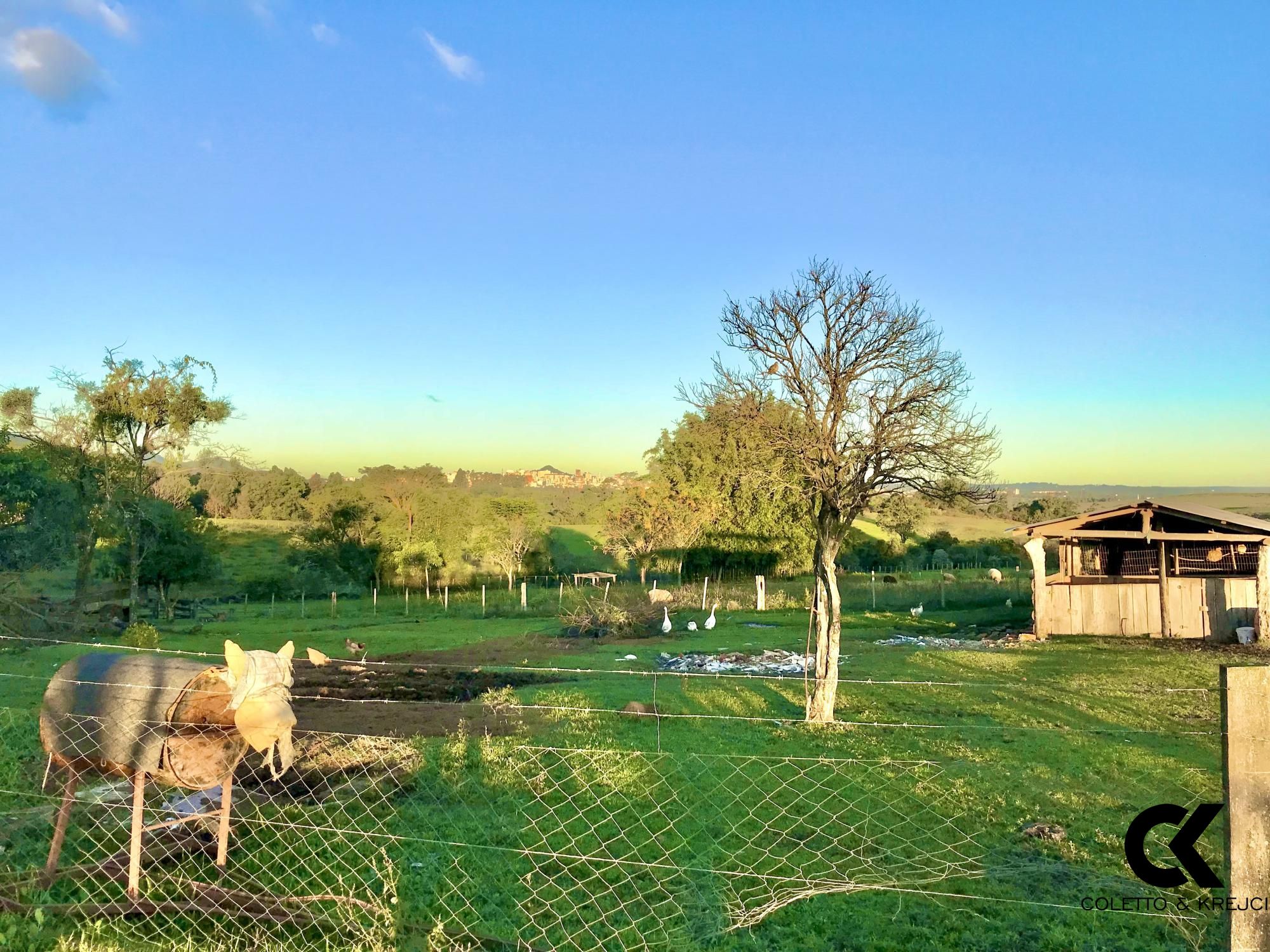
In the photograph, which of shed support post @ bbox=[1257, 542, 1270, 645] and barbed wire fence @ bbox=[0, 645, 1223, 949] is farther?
shed support post @ bbox=[1257, 542, 1270, 645]

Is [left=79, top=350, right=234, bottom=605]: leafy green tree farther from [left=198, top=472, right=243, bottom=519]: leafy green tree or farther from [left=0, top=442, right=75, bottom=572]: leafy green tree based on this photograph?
[left=198, top=472, right=243, bottom=519]: leafy green tree

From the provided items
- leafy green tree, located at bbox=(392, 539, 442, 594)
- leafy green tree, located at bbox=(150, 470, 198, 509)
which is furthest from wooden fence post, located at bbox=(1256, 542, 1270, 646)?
leafy green tree, located at bbox=(392, 539, 442, 594)

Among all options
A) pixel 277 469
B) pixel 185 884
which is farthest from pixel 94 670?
pixel 277 469

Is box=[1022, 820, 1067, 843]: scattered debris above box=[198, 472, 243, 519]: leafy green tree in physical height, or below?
below

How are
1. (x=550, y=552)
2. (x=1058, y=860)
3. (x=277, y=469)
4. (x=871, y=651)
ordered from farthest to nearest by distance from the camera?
1. (x=277, y=469)
2. (x=550, y=552)
3. (x=871, y=651)
4. (x=1058, y=860)

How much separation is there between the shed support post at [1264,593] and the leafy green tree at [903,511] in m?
10.3

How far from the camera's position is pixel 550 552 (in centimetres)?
5172

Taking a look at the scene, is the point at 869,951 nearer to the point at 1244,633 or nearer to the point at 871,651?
the point at 871,651

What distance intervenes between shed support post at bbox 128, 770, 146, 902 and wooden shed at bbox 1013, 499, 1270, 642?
21072mm

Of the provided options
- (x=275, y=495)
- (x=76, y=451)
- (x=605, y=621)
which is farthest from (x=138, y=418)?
(x=275, y=495)

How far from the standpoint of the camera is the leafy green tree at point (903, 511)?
13367mm

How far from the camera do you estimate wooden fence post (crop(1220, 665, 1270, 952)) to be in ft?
8.38

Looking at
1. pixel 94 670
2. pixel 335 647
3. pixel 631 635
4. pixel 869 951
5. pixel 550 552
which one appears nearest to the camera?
pixel 869 951

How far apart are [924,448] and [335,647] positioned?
16.5m
